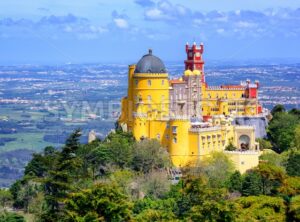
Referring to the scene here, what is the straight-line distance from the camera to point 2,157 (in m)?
131

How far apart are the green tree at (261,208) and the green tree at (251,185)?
142 inches

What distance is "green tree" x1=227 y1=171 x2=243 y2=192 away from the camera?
54094 mm

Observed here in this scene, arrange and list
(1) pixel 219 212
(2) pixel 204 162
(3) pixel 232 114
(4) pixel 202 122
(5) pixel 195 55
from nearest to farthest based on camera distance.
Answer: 1. (1) pixel 219 212
2. (2) pixel 204 162
3. (4) pixel 202 122
4. (3) pixel 232 114
5. (5) pixel 195 55

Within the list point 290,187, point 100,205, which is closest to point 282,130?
point 290,187

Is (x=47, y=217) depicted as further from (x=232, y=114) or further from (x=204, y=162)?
(x=232, y=114)

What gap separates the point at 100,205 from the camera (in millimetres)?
43406

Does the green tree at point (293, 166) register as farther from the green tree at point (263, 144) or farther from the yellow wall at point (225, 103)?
the yellow wall at point (225, 103)

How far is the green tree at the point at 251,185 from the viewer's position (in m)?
52.6

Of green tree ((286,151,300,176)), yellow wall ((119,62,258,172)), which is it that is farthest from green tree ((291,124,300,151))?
green tree ((286,151,300,176))

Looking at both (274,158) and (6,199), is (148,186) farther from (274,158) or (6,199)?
(274,158)

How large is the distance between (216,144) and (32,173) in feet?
47.6

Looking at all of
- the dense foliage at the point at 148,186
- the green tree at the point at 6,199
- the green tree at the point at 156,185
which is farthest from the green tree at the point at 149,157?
the green tree at the point at 6,199

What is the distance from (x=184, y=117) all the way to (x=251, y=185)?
1010 centimetres

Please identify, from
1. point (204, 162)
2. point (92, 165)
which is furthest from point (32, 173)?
point (204, 162)
